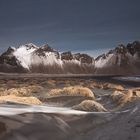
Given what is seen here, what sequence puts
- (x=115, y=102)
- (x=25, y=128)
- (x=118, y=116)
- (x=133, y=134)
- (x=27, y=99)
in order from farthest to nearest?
(x=115, y=102) < (x=27, y=99) < (x=118, y=116) < (x=25, y=128) < (x=133, y=134)

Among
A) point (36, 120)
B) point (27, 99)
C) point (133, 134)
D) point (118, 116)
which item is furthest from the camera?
point (27, 99)

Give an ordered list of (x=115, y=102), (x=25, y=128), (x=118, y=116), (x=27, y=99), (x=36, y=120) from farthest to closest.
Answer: (x=115, y=102) < (x=27, y=99) < (x=118, y=116) < (x=36, y=120) < (x=25, y=128)

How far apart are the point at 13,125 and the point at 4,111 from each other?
0.96 meters

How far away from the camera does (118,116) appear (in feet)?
25.8

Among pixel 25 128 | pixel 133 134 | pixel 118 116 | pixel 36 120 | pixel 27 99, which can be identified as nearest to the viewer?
pixel 133 134

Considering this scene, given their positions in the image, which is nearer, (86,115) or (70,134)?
(70,134)

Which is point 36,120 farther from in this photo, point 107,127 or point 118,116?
point 118,116

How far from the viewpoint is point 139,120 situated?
678cm

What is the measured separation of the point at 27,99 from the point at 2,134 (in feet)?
18.6

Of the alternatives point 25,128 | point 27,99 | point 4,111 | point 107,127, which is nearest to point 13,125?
point 25,128

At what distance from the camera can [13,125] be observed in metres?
6.50

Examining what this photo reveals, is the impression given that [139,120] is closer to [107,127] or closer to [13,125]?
[107,127]

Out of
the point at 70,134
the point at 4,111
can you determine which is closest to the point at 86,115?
the point at 70,134

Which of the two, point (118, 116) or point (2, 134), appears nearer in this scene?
point (2, 134)
